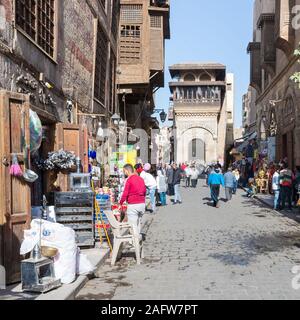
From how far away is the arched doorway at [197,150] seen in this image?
2163 inches

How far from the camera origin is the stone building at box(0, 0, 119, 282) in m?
6.22

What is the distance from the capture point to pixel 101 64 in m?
17.2

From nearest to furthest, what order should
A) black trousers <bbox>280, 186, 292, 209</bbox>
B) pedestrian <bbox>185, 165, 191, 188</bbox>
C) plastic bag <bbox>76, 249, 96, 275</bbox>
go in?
plastic bag <bbox>76, 249, 96, 275</bbox> → black trousers <bbox>280, 186, 292, 209</bbox> → pedestrian <bbox>185, 165, 191, 188</bbox>

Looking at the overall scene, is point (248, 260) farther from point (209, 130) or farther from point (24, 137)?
point (209, 130)

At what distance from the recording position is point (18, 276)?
6.27 meters

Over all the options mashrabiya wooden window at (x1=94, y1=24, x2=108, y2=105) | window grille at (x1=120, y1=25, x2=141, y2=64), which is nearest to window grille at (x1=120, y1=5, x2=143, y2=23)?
window grille at (x1=120, y1=25, x2=141, y2=64)

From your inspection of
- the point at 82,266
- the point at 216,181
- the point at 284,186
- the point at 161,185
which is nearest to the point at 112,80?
the point at 161,185

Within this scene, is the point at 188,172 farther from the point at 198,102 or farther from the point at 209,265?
the point at 198,102

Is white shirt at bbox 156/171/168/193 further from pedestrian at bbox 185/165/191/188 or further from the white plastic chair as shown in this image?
pedestrian at bbox 185/165/191/188

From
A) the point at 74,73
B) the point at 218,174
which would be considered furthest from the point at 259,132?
the point at 74,73

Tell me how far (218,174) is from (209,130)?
1471 inches

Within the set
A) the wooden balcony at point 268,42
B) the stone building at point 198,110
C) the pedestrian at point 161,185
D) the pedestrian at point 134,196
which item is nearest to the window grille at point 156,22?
the wooden balcony at point 268,42

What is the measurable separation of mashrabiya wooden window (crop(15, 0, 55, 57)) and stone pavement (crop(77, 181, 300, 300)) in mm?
4561
